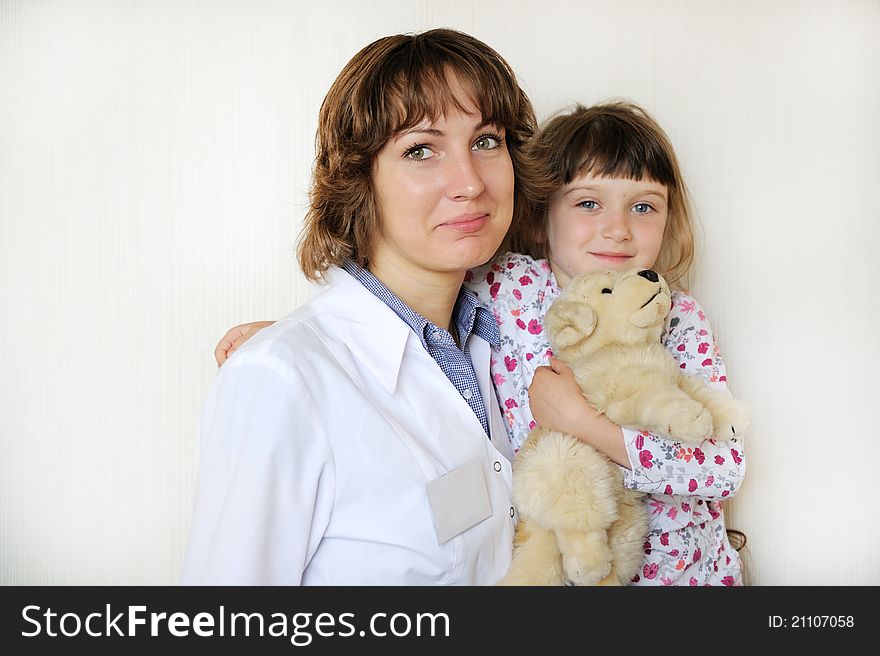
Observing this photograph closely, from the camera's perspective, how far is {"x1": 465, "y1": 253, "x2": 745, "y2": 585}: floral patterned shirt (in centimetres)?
161

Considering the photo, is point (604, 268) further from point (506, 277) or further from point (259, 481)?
point (259, 481)

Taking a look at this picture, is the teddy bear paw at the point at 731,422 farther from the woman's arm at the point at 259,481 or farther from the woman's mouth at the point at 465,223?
the woman's arm at the point at 259,481

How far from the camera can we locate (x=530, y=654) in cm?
126

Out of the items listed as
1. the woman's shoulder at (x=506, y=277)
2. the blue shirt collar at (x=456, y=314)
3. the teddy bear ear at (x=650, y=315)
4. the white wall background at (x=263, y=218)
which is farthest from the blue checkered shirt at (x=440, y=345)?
the white wall background at (x=263, y=218)

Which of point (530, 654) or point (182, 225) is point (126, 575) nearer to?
point (182, 225)

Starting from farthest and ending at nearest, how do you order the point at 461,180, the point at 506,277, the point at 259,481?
the point at 506,277
the point at 461,180
the point at 259,481

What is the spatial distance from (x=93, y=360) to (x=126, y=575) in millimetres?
537

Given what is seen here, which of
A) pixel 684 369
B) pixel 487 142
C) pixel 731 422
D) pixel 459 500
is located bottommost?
pixel 459 500

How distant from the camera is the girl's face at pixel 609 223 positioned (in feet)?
5.61

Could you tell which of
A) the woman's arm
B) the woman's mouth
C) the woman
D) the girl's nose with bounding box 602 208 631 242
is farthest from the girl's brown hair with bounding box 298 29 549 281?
the woman's arm

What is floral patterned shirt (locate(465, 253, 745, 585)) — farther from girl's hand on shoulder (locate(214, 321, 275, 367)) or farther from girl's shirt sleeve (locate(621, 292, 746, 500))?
girl's hand on shoulder (locate(214, 321, 275, 367))

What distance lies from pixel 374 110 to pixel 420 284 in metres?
0.33

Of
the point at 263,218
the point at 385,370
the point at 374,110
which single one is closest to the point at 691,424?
the point at 385,370

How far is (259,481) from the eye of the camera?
1.17 metres
